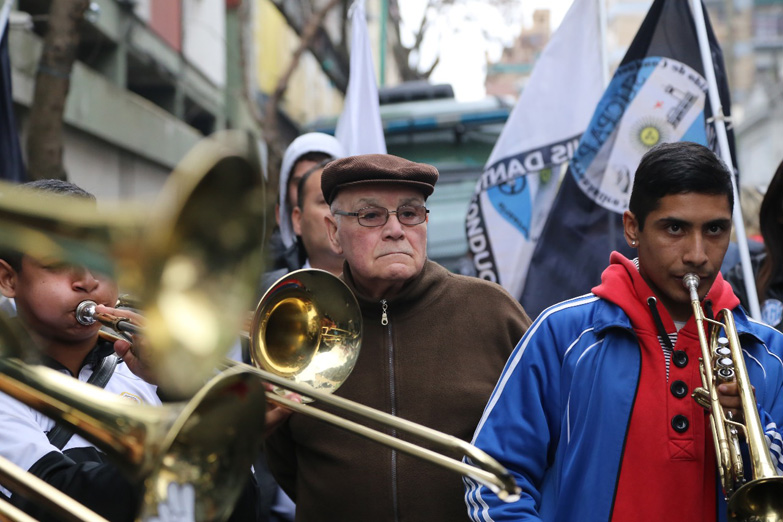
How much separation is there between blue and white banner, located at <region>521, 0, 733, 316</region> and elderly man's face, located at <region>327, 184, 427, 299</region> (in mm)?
1395

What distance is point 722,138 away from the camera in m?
4.14

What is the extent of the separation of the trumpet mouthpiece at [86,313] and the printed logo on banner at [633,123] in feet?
8.14

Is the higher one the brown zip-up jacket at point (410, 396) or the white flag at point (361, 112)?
the white flag at point (361, 112)

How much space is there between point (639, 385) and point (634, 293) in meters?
0.26

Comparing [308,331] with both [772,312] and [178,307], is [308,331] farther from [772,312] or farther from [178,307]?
[772,312]

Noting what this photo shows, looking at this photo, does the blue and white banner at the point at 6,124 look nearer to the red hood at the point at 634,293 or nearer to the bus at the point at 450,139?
the bus at the point at 450,139

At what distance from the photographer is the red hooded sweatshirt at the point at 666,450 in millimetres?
2379

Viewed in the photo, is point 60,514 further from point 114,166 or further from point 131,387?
point 114,166

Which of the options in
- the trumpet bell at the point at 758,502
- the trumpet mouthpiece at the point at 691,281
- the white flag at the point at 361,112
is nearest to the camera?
the trumpet bell at the point at 758,502

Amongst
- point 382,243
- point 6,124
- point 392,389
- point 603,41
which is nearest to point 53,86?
point 6,124

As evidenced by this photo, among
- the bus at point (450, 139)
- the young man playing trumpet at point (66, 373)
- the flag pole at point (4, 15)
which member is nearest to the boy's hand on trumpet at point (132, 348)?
the young man playing trumpet at point (66, 373)

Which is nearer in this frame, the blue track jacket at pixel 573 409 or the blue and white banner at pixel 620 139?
the blue track jacket at pixel 573 409

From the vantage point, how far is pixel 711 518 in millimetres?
2383

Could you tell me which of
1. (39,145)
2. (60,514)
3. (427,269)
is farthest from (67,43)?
(60,514)
